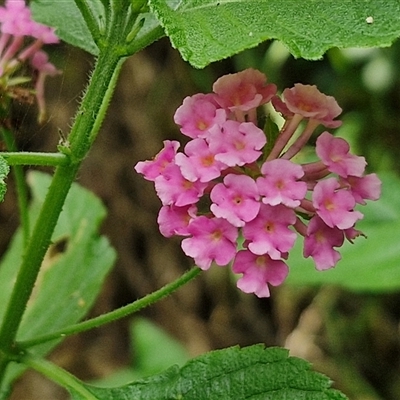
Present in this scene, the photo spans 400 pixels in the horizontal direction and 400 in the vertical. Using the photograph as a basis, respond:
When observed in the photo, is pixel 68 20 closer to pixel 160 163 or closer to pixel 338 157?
pixel 160 163

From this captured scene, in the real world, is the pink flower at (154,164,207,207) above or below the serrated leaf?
below

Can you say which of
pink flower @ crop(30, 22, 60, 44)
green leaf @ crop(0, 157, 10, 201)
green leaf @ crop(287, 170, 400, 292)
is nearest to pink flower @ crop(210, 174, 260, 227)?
green leaf @ crop(0, 157, 10, 201)

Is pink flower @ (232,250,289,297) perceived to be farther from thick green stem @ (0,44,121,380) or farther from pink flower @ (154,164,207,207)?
thick green stem @ (0,44,121,380)

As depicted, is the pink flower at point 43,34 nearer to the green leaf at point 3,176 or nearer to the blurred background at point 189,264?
the green leaf at point 3,176

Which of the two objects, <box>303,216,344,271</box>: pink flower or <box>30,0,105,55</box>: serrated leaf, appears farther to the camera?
<box>30,0,105,55</box>: serrated leaf

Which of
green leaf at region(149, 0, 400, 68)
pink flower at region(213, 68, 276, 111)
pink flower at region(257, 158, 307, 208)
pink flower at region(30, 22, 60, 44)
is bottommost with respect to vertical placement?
pink flower at region(257, 158, 307, 208)

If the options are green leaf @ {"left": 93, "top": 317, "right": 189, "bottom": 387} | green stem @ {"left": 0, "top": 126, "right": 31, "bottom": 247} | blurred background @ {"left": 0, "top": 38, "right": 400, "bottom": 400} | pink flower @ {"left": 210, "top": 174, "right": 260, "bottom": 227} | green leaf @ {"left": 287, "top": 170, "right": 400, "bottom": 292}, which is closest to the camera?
pink flower @ {"left": 210, "top": 174, "right": 260, "bottom": 227}

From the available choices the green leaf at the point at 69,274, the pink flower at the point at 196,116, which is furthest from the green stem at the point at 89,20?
the green leaf at the point at 69,274
